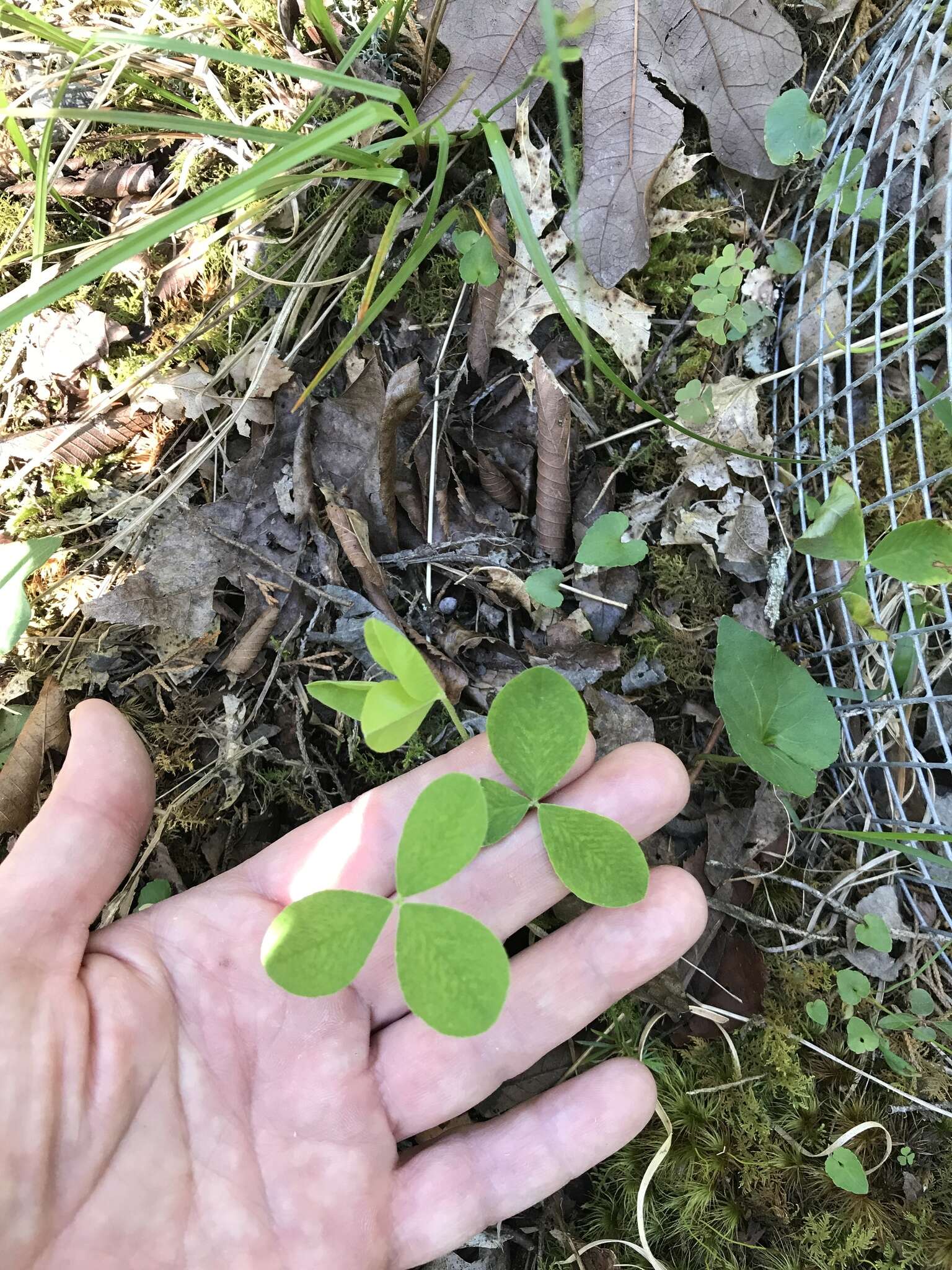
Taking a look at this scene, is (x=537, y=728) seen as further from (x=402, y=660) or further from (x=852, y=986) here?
(x=852, y=986)

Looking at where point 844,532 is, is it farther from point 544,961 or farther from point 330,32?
point 330,32

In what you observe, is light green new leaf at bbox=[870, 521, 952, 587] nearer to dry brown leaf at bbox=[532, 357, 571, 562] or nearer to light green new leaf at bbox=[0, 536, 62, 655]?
dry brown leaf at bbox=[532, 357, 571, 562]

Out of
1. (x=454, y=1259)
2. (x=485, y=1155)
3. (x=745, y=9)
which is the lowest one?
(x=454, y=1259)

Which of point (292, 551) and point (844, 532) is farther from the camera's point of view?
point (292, 551)

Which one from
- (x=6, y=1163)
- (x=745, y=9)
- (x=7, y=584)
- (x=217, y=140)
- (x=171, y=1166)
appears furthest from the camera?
(x=217, y=140)

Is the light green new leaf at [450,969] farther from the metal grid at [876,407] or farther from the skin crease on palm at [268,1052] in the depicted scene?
the metal grid at [876,407]

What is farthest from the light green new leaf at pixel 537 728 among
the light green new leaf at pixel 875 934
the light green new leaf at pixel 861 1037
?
the light green new leaf at pixel 861 1037

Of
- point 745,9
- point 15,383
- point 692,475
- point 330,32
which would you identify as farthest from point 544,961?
point 745,9

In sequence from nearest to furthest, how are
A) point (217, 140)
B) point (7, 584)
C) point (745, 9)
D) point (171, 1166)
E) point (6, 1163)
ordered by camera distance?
point (6, 1163)
point (171, 1166)
point (7, 584)
point (745, 9)
point (217, 140)
